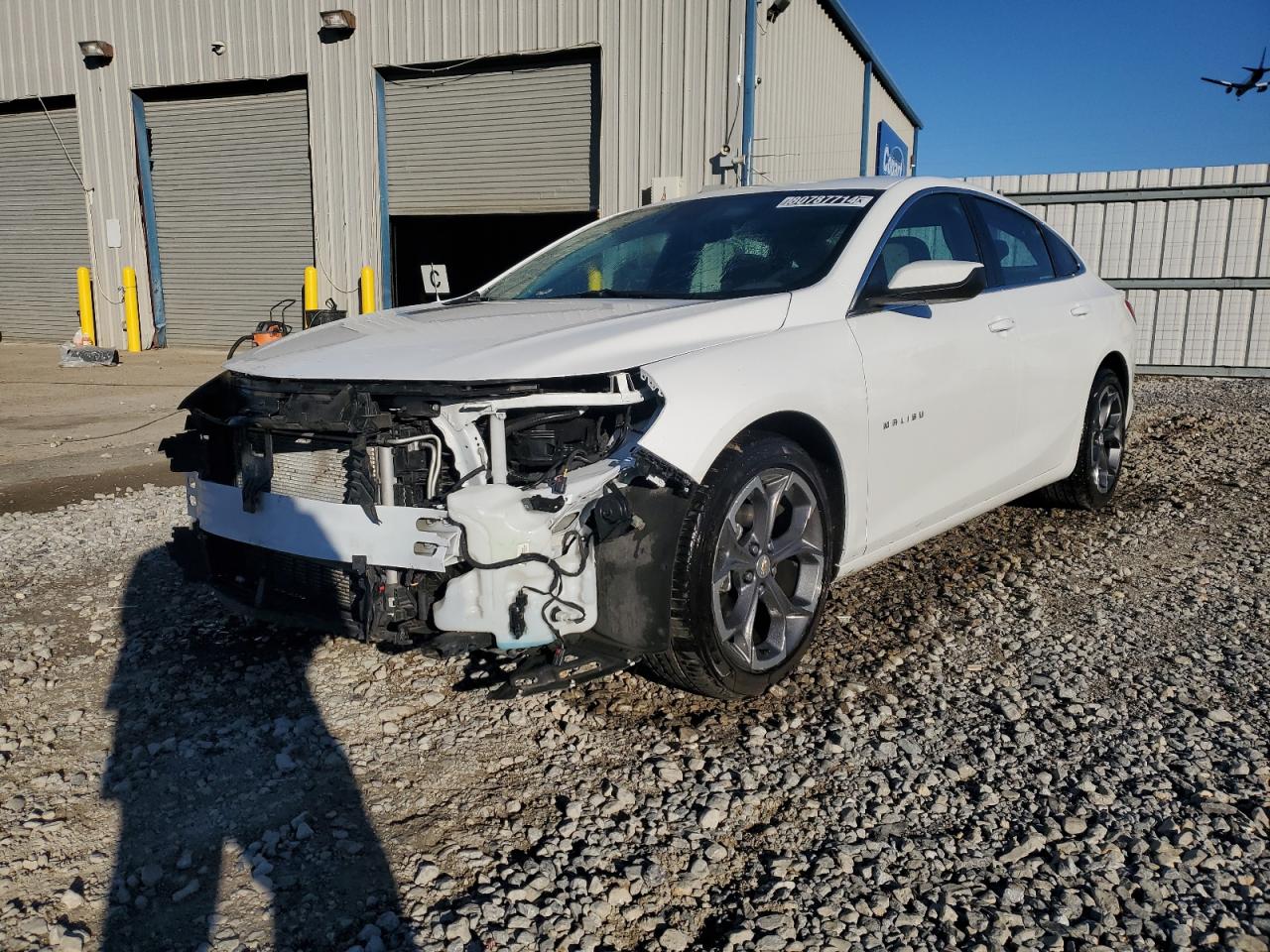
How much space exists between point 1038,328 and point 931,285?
1.22 metres

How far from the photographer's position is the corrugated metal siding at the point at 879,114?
2003cm

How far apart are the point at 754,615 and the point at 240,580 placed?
5.36ft

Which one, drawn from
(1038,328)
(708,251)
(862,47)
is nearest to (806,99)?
(862,47)

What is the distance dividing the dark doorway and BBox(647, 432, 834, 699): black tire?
42.6 feet

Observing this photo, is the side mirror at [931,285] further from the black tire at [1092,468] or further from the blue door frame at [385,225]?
the blue door frame at [385,225]

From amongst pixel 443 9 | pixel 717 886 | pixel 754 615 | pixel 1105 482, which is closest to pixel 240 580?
pixel 754 615

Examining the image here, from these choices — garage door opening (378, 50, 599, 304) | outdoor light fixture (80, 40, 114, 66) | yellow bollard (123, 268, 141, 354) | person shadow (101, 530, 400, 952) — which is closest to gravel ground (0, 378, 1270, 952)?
person shadow (101, 530, 400, 952)

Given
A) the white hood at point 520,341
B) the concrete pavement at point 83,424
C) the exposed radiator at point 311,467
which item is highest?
the white hood at point 520,341

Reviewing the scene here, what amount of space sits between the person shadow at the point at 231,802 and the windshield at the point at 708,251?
173 centimetres

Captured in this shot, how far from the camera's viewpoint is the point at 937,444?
3.60 m

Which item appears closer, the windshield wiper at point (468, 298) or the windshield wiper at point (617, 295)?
the windshield wiper at point (617, 295)

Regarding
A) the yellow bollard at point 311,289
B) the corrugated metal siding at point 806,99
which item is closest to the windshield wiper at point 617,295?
the corrugated metal siding at point 806,99

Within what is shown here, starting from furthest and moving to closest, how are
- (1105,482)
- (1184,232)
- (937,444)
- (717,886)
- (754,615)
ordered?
1. (1184,232)
2. (1105,482)
3. (937,444)
4. (754,615)
5. (717,886)

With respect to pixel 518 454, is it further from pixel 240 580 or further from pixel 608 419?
pixel 240 580
